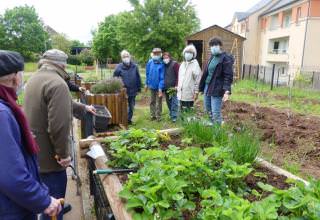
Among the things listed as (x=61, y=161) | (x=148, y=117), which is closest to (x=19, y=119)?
(x=61, y=161)

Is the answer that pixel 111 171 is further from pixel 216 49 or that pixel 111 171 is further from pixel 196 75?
pixel 196 75

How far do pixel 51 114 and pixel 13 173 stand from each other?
1.05m

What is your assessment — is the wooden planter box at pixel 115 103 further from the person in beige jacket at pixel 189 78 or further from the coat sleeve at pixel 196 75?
the coat sleeve at pixel 196 75

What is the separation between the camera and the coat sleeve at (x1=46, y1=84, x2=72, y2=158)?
2652 mm

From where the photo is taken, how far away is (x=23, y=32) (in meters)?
57.5

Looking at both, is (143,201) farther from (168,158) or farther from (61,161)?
(61,161)

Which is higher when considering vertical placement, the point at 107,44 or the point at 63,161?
the point at 107,44

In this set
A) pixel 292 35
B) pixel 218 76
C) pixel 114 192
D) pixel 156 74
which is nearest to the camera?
pixel 114 192

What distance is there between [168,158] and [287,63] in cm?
3043

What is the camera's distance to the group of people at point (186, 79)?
559cm

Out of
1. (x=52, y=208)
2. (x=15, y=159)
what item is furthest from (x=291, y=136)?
(x=15, y=159)

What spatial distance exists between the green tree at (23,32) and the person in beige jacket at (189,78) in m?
51.8

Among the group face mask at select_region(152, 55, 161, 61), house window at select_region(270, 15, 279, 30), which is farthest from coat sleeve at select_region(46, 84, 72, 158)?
house window at select_region(270, 15, 279, 30)

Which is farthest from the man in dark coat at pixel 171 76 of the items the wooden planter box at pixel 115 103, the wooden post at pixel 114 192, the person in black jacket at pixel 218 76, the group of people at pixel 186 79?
the wooden post at pixel 114 192
